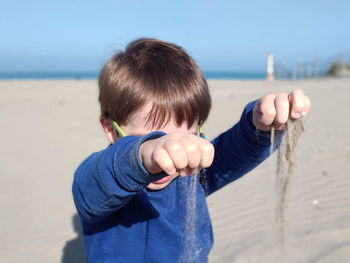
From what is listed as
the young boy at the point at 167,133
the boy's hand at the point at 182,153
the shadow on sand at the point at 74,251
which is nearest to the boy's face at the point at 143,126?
the young boy at the point at 167,133

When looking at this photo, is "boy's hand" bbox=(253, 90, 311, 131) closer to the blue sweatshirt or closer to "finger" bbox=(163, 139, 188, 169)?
the blue sweatshirt

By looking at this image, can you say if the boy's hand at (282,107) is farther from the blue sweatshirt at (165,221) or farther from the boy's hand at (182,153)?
the boy's hand at (182,153)

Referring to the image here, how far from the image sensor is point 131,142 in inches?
48.6

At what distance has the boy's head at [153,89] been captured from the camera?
1.64m

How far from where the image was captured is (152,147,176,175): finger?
0.99 metres

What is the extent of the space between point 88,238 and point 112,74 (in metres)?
0.80

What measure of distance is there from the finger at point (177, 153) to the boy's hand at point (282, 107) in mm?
580

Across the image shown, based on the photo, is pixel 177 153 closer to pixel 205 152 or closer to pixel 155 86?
pixel 205 152

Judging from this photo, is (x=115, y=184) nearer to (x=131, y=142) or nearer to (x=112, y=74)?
(x=131, y=142)

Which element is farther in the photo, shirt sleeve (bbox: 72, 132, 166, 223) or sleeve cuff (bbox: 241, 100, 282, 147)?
sleeve cuff (bbox: 241, 100, 282, 147)

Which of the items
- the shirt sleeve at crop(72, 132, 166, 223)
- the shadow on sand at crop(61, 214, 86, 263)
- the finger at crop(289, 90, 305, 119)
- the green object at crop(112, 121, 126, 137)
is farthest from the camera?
the shadow on sand at crop(61, 214, 86, 263)

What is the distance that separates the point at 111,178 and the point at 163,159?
1.12 feet

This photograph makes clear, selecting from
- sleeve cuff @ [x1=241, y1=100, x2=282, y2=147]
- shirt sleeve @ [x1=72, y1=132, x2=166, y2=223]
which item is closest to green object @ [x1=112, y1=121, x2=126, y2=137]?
shirt sleeve @ [x1=72, y1=132, x2=166, y2=223]

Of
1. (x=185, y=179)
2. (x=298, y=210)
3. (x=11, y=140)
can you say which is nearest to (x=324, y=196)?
(x=298, y=210)
